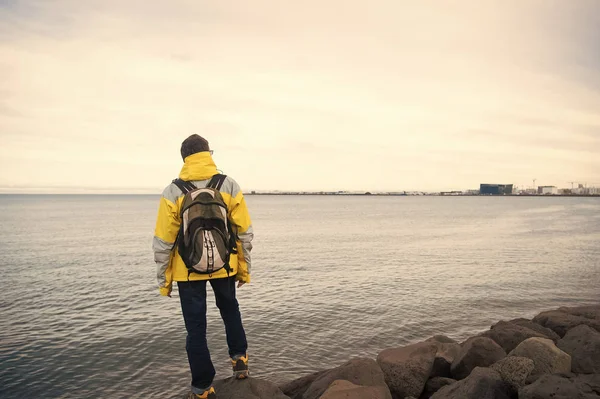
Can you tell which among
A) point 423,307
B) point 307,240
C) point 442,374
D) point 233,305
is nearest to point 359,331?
point 423,307

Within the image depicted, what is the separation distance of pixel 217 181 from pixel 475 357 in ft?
18.4

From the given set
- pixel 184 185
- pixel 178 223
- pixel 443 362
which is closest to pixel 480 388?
pixel 443 362

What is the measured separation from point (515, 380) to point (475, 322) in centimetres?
933

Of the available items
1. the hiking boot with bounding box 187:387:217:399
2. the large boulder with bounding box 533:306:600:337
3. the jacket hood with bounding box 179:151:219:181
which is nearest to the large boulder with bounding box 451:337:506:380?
the large boulder with bounding box 533:306:600:337

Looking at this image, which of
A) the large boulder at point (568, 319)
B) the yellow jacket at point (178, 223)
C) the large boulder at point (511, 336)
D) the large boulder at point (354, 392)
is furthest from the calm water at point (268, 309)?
the yellow jacket at point (178, 223)

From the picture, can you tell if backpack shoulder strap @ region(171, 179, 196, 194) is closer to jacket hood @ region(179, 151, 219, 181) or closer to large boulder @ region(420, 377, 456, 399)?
jacket hood @ region(179, 151, 219, 181)

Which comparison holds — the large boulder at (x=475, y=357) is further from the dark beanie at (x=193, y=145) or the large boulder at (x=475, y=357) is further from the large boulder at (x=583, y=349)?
the dark beanie at (x=193, y=145)

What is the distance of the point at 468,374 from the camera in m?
7.85

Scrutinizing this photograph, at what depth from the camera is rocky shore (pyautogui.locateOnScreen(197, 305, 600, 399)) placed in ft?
19.0

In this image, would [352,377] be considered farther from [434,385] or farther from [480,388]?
[480,388]

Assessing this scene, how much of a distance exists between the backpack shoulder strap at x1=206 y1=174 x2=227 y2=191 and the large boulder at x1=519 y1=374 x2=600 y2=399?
4693 millimetres

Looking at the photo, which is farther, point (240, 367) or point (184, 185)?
point (240, 367)

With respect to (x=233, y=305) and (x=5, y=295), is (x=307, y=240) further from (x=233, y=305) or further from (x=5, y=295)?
(x=233, y=305)

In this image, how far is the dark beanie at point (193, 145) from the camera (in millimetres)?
5828
